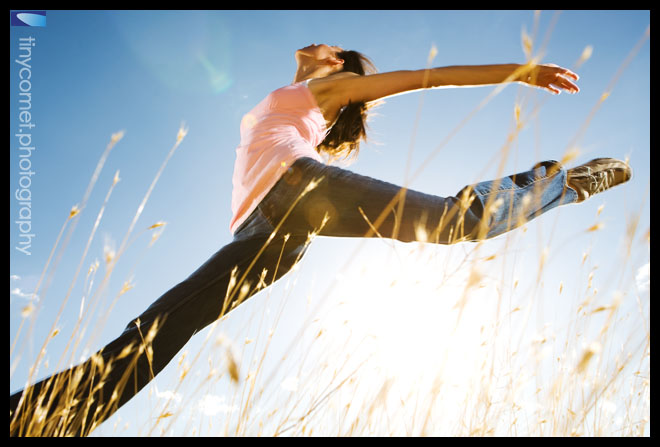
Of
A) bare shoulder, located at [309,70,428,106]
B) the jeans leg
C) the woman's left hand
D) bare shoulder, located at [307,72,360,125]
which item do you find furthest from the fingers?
bare shoulder, located at [307,72,360,125]

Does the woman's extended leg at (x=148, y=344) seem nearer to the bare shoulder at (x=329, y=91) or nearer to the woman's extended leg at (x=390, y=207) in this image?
the woman's extended leg at (x=390, y=207)

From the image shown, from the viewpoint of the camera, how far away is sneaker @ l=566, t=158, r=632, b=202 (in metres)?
1.37

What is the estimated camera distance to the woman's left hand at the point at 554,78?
4.06 feet

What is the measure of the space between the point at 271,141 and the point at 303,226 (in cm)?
29

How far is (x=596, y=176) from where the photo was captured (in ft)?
4.58

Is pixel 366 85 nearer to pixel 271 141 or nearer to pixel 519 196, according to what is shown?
pixel 271 141

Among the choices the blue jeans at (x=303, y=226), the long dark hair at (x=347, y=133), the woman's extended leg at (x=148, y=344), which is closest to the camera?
the woman's extended leg at (x=148, y=344)

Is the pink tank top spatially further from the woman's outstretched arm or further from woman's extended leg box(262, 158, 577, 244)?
the woman's outstretched arm

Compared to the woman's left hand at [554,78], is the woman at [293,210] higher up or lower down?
lower down

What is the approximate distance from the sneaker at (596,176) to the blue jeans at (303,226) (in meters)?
0.12

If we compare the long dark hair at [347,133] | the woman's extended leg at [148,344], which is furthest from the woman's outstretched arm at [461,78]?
the woman's extended leg at [148,344]
